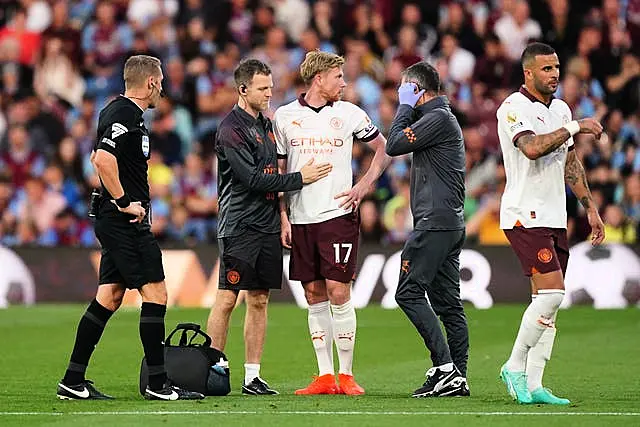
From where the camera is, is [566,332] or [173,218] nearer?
[566,332]

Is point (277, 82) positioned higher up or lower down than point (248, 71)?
higher up

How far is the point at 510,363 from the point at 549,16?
12.8m

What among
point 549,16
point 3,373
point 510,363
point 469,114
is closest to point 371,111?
point 469,114

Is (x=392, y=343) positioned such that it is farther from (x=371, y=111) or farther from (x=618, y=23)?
(x=618, y=23)

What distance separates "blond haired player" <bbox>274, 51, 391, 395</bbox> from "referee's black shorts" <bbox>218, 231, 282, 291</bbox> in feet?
0.54

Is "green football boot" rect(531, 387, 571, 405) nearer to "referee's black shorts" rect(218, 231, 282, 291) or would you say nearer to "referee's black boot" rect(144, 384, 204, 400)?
"referee's black shorts" rect(218, 231, 282, 291)

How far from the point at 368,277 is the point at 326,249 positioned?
8.30 metres

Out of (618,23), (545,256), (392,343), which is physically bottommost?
(392,343)

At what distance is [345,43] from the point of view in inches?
869

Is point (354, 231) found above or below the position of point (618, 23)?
below

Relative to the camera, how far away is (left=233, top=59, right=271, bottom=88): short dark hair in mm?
10461

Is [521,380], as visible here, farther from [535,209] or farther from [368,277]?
[368,277]

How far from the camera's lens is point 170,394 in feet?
32.6

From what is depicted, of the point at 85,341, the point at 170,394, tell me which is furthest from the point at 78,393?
the point at 170,394
